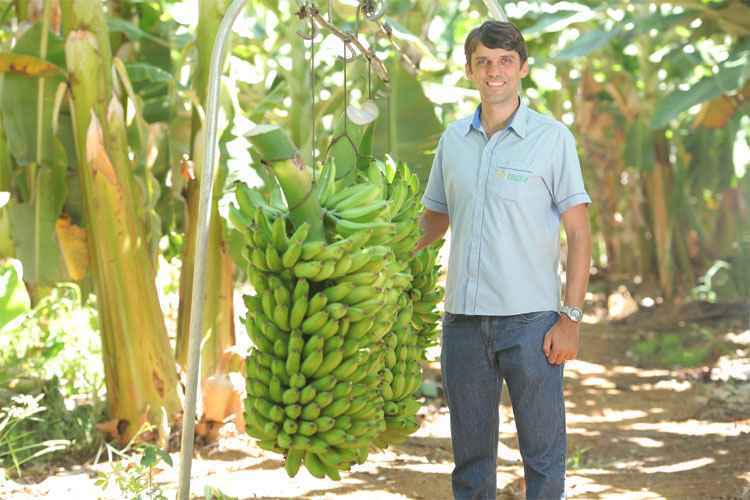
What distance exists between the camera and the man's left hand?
8.61ft

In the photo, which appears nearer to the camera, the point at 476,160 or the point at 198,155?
the point at 476,160

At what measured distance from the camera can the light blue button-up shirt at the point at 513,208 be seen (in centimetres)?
263

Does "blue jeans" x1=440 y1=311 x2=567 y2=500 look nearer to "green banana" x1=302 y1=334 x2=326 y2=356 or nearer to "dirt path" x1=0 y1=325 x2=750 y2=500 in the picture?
"green banana" x1=302 y1=334 x2=326 y2=356

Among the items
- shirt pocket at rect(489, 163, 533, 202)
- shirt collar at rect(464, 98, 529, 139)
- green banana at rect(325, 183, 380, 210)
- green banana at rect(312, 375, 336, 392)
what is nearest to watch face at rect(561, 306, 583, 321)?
shirt pocket at rect(489, 163, 533, 202)

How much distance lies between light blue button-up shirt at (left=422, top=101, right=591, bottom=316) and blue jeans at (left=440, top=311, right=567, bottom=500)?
0.18ft

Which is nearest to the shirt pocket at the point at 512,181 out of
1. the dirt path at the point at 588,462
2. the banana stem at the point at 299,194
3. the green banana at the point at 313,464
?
the banana stem at the point at 299,194

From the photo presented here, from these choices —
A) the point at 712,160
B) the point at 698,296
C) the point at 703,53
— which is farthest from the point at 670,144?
the point at 703,53

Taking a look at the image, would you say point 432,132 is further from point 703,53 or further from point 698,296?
point 698,296

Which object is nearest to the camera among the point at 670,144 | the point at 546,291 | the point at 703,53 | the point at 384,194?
the point at 384,194

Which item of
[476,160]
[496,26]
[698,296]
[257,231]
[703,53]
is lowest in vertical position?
[698,296]

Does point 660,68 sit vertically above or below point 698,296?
above

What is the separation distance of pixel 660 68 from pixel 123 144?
5.64 m

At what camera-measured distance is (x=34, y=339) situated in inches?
210

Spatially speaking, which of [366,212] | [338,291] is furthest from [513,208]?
[338,291]
